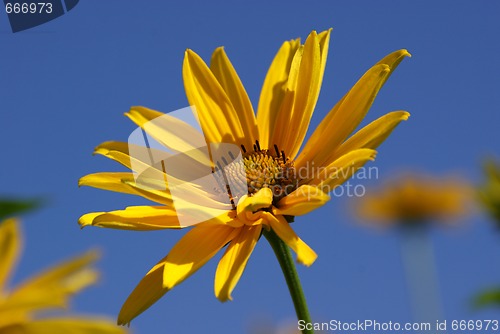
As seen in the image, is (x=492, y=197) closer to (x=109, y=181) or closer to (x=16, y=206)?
(x=109, y=181)

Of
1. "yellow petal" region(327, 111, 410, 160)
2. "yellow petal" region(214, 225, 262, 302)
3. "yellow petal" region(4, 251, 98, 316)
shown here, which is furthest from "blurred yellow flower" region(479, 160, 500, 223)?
"yellow petal" region(4, 251, 98, 316)

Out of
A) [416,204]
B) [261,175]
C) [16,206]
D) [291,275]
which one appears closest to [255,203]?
[291,275]

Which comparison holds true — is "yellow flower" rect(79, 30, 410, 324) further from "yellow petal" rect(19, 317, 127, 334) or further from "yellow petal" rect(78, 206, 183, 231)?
"yellow petal" rect(19, 317, 127, 334)

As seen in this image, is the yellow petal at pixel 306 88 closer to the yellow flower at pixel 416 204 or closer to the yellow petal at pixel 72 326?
the yellow petal at pixel 72 326

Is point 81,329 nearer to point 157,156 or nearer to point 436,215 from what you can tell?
point 157,156

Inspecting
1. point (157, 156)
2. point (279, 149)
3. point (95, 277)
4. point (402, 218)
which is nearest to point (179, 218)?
point (157, 156)

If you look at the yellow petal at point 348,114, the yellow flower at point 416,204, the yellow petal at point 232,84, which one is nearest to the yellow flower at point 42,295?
the yellow petal at point 348,114

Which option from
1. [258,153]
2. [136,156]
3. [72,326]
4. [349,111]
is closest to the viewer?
[72,326]
